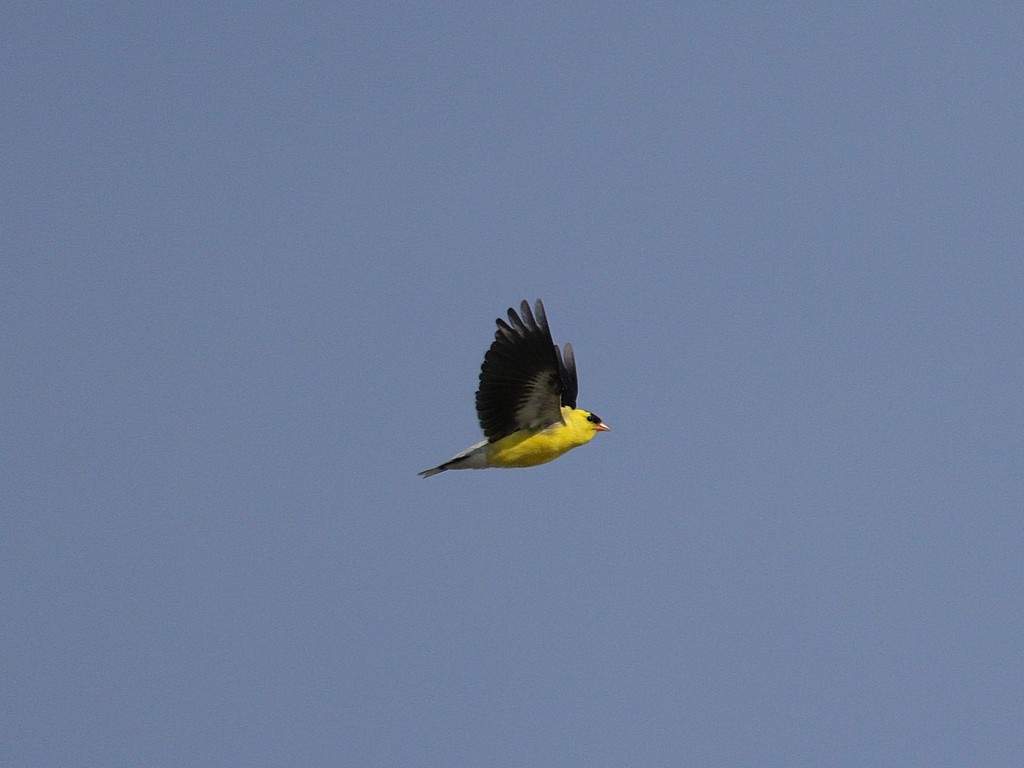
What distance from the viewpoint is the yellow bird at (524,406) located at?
19.4 m

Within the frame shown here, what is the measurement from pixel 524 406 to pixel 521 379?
428mm

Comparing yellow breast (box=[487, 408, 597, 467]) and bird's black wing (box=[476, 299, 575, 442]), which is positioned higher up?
bird's black wing (box=[476, 299, 575, 442])

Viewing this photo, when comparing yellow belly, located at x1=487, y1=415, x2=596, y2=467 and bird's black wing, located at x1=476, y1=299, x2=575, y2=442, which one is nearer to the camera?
bird's black wing, located at x1=476, y1=299, x2=575, y2=442

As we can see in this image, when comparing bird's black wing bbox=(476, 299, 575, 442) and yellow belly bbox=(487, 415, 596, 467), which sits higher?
bird's black wing bbox=(476, 299, 575, 442)

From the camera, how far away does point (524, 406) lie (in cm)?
2006

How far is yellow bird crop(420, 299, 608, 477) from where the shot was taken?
763 inches

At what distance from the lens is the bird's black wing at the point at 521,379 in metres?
19.4

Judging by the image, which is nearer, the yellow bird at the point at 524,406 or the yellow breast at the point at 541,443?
the yellow bird at the point at 524,406

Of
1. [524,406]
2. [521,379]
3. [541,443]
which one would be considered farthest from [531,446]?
[521,379]

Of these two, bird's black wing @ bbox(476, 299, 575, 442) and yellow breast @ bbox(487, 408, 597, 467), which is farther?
yellow breast @ bbox(487, 408, 597, 467)

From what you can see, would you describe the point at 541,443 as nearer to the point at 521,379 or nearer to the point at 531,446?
the point at 531,446

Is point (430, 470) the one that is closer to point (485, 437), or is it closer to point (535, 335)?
point (485, 437)

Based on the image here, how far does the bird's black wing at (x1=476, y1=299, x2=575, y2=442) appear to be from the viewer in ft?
63.6

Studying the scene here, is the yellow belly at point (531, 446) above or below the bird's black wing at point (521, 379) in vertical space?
below
